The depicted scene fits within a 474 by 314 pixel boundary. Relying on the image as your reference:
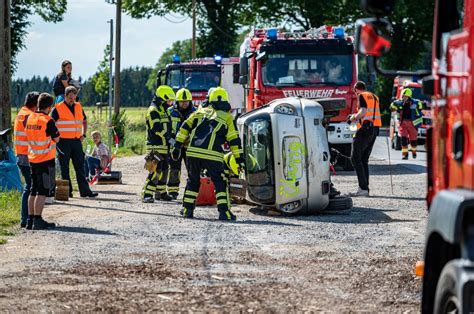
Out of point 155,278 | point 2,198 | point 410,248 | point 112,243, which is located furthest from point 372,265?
point 2,198

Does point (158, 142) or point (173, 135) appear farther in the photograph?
point (173, 135)

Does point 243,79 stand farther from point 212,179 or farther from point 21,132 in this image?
point 21,132

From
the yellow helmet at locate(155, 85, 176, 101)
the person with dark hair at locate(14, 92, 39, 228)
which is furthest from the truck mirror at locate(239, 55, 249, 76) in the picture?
the person with dark hair at locate(14, 92, 39, 228)

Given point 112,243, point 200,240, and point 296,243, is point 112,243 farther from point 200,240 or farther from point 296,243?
point 296,243

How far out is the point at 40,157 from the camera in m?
14.9

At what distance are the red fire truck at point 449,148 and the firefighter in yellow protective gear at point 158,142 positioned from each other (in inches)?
475

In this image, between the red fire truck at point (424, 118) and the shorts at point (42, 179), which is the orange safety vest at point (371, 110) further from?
the red fire truck at point (424, 118)

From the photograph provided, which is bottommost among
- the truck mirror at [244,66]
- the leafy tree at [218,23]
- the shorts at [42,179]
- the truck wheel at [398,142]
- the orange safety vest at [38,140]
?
the truck wheel at [398,142]

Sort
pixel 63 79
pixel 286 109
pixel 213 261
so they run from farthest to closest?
1. pixel 63 79
2. pixel 286 109
3. pixel 213 261

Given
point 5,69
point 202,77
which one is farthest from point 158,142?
point 202,77

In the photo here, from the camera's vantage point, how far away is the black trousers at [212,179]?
16.0 meters

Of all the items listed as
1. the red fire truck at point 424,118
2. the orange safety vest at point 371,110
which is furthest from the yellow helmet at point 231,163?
the red fire truck at point 424,118

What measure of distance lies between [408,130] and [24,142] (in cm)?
1645

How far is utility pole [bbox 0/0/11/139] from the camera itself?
21.5 meters
